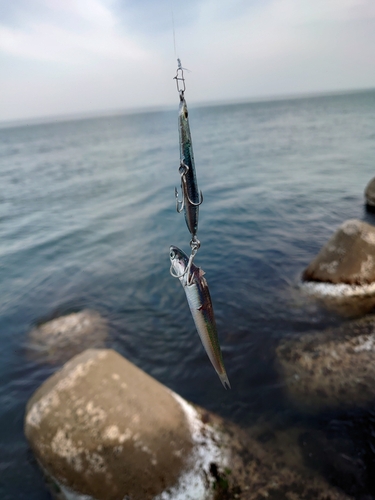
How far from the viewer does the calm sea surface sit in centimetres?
720

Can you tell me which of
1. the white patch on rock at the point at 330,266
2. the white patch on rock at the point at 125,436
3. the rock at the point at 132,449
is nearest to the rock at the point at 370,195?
the white patch on rock at the point at 330,266

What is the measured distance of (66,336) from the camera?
9.34 metres

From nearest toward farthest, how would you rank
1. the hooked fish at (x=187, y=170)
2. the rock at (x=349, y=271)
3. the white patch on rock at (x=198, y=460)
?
the hooked fish at (x=187, y=170)
the white patch on rock at (x=198, y=460)
the rock at (x=349, y=271)

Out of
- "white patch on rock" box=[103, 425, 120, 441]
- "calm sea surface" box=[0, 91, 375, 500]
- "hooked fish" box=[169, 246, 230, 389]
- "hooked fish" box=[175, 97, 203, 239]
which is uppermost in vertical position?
"hooked fish" box=[175, 97, 203, 239]

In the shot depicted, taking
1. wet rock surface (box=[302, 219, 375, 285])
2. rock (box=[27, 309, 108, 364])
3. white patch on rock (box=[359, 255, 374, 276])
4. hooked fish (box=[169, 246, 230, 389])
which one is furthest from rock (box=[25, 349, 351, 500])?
→ white patch on rock (box=[359, 255, 374, 276])

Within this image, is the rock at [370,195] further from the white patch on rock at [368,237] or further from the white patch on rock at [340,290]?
the white patch on rock at [340,290]

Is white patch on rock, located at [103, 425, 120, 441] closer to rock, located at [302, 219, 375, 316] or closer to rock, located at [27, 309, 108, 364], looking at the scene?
rock, located at [27, 309, 108, 364]

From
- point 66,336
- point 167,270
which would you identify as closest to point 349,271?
point 167,270

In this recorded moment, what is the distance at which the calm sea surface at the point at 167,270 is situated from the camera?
720cm

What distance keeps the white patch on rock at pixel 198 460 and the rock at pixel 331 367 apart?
208cm

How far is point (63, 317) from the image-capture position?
1038 centimetres

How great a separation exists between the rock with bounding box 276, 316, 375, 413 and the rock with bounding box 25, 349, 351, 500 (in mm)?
1618

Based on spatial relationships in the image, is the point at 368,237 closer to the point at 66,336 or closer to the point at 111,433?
the point at 111,433

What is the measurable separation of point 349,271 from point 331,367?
3.70 m
